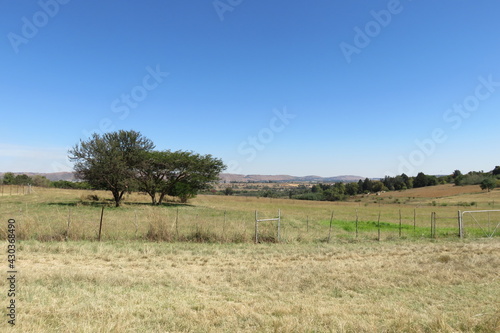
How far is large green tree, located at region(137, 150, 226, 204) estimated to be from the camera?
43.8 m

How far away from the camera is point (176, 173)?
1817 inches

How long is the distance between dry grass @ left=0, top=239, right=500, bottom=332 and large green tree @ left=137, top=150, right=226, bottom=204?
2964 centimetres

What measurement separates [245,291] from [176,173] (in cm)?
3917

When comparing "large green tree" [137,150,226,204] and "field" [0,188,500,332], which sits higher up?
"large green tree" [137,150,226,204]

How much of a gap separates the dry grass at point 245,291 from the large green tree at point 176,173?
2964 centimetres

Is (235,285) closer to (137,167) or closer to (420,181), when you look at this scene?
(137,167)

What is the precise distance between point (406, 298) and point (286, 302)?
3130 mm

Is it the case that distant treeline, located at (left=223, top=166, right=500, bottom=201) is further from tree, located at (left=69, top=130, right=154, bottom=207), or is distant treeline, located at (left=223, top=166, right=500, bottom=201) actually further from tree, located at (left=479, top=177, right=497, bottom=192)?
tree, located at (left=69, top=130, right=154, bottom=207)

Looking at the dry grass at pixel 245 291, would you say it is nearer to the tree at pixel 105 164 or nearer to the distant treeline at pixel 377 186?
the tree at pixel 105 164

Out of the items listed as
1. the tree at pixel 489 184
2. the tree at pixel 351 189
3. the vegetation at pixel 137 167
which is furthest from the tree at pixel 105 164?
the tree at pixel 351 189

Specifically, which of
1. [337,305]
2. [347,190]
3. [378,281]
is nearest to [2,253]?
[337,305]

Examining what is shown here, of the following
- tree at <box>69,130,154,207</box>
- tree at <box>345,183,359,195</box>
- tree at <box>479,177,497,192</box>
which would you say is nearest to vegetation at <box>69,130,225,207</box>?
tree at <box>69,130,154,207</box>

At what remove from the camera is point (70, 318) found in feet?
18.8

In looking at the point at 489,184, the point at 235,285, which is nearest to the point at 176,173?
the point at 235,285
